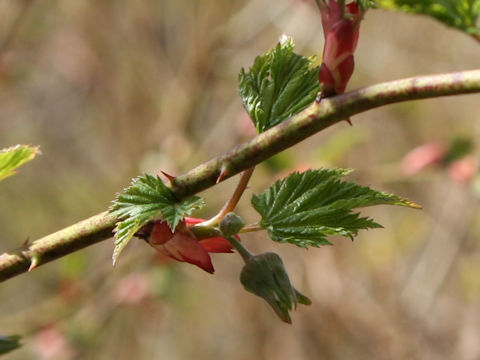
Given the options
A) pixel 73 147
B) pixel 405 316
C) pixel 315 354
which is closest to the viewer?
pixel 405 316

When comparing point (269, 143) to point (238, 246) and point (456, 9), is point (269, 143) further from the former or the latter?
point (456, 9)

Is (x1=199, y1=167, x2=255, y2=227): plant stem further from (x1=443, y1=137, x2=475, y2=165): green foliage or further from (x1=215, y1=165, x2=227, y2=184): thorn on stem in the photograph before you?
(x1=443, y1=137, x2=475, y2=165): green foliage

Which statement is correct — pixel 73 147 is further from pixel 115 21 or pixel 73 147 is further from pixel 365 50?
pixel 365 50

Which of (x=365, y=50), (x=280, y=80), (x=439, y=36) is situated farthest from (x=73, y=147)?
(x=280, y=80)

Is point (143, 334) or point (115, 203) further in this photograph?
point (143, 334)

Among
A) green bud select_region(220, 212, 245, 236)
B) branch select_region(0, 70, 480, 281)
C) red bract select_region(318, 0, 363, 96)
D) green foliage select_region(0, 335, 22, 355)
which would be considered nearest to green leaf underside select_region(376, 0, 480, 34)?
red bract select_region(318, 0, 363, 96)
